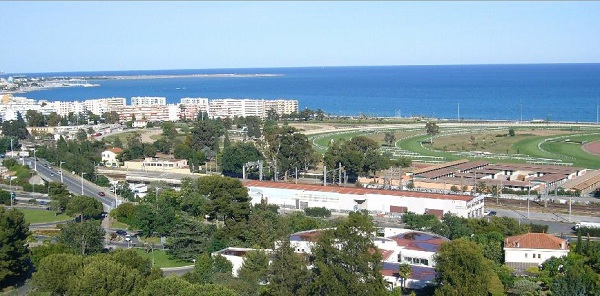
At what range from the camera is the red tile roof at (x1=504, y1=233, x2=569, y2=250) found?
1619cm

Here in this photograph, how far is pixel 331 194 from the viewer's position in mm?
24078

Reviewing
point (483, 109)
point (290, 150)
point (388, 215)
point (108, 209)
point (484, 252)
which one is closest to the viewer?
point (484, 252)

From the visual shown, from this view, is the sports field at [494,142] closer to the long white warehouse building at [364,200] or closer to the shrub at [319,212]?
the long white warehouse building at [364,200]

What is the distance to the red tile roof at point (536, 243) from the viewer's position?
637 inches

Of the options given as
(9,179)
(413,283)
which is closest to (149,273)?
(413,283)

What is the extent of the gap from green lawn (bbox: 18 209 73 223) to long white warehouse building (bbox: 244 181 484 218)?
6502 millimetres

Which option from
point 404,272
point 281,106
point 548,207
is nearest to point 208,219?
point 404,272

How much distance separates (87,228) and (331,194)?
9.17m

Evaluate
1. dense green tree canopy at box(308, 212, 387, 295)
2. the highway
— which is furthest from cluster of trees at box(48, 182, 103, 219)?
dense green tree canopy at box(308, 212, 387, 295)

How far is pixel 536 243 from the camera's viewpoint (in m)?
16.3

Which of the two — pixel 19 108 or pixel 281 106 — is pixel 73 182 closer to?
pixel 281 106

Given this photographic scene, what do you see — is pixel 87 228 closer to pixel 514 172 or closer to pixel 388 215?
pixel 388 215

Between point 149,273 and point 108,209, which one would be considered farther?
point 108,209

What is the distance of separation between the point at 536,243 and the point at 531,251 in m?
0.26
